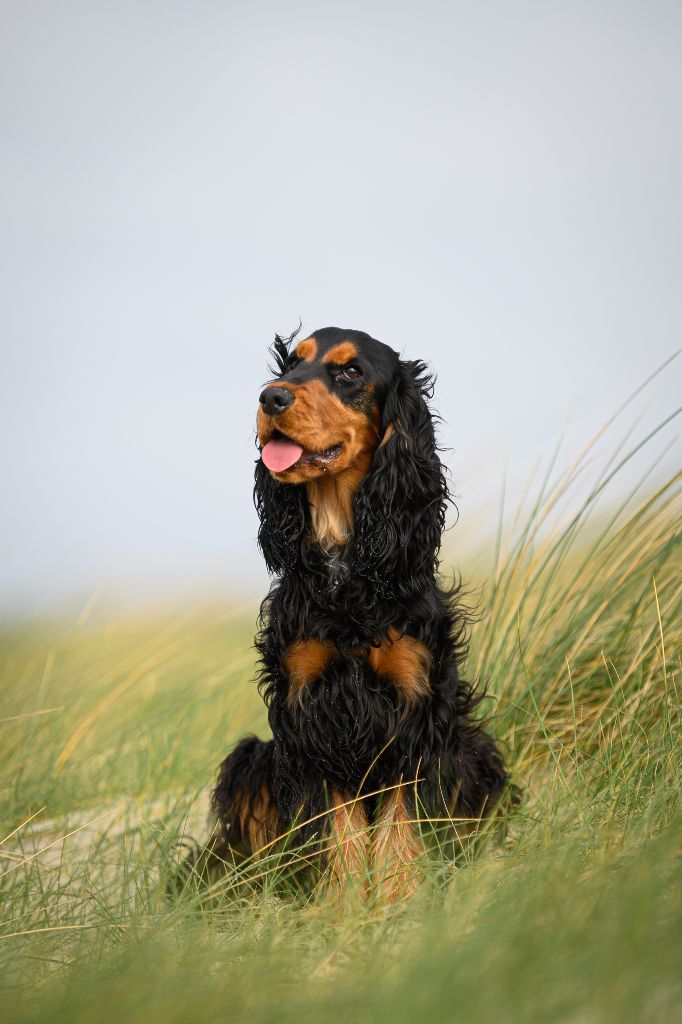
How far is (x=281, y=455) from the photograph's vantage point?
3.34 meters

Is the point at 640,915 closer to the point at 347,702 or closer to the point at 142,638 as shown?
the point at 347,702

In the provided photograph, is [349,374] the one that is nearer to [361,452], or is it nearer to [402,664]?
[361,452]

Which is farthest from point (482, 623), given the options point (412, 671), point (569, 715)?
point (412, 671)

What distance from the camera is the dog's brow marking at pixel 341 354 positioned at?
3.45 m

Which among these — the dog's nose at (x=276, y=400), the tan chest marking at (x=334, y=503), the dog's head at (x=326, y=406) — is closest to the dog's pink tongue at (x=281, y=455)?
the dog's head at (x=326, y=406)

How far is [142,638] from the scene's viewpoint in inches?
219

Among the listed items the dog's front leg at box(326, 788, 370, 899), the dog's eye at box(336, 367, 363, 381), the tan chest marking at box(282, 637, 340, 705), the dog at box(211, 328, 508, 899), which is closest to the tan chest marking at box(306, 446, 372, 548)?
the dog at box(211, 328, 508, 899)

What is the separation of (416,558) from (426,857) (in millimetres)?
1022

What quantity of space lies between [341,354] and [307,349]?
0.16 metres

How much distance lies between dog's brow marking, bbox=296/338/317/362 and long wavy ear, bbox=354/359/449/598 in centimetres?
32

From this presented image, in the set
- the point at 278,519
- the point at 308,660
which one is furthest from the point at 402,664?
the point at 278,519

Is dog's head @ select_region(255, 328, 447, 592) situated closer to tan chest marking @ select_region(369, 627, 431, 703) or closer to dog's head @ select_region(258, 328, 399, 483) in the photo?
dog's head @ select_region(258, 328, 399, 483)

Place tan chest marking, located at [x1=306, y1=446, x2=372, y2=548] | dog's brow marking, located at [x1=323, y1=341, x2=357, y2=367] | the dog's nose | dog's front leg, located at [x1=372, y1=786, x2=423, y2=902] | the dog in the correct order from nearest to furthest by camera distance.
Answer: dog's front leg, located at [x1=372, y1=786, x2=423, y2=902]
the dog's nose
the dog
dog's brow marking, located at [x1=323, y1=341, x2=357, y2=367]
tan chest marking, located at [x1=306, y1=446, x2=372, y2=548]

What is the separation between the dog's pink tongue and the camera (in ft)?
10.9
